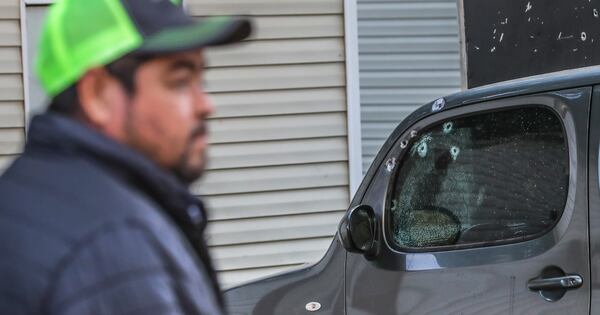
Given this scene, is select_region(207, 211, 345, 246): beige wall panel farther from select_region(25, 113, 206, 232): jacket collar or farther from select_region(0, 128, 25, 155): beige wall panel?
select_region(25, 113, 206, 232): jacket collar

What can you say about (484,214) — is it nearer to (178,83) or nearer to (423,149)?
(423,149)

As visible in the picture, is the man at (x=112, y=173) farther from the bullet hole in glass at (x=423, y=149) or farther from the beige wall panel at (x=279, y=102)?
the beige wall panel at (x=279, y=102)

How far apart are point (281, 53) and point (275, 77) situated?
18 centimetres

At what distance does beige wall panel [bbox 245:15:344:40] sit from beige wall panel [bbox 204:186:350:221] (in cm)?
111

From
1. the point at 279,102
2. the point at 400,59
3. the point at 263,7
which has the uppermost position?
the point at 263,7

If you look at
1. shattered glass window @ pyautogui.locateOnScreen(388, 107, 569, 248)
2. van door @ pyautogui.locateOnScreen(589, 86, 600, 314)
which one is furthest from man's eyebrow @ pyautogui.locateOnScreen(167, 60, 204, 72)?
shattered glass window @ pyautogui.locateOnScreen(388, 107, 569, 248)

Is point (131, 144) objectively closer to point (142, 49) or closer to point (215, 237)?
point (142, 49)

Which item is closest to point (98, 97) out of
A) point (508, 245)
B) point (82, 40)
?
point (82, 40)

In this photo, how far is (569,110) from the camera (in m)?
3.54

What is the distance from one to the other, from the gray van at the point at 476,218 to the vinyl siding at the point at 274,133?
354 cm

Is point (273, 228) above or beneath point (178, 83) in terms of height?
beneath

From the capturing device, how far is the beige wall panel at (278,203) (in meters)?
8.05

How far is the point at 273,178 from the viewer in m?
8.10

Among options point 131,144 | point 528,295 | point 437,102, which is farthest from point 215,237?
point 131,144
